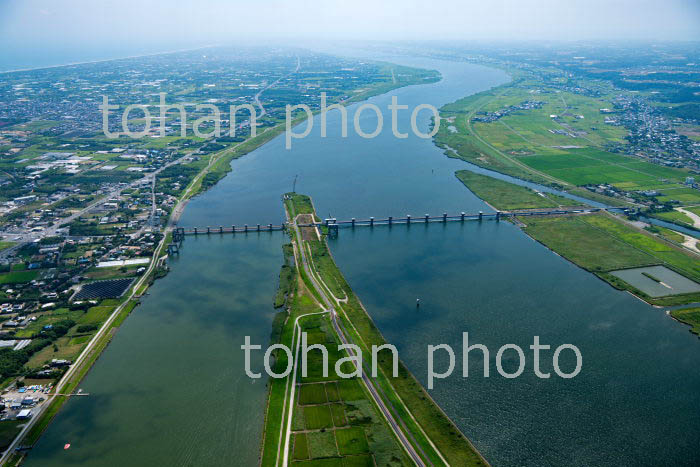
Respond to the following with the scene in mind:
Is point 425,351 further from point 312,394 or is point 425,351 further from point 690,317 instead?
point 690,317

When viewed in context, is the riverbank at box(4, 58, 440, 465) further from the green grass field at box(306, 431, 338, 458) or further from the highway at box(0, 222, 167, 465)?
the green grass field at box(306, 431, 338, 458)

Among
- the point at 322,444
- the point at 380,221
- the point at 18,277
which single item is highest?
the point at 380,221

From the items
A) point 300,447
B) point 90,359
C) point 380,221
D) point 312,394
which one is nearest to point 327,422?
point 300,447

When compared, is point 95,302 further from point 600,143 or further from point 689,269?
point 600,143

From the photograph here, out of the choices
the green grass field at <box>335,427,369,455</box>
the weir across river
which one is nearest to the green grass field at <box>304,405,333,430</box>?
the green grass field at <box>335,427,369,455</box>

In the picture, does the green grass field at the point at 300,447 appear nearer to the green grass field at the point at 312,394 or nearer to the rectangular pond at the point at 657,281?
the green grass field at the point at 312,394

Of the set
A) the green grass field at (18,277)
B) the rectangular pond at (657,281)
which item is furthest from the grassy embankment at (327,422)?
the rectangular pond at (657,281)
